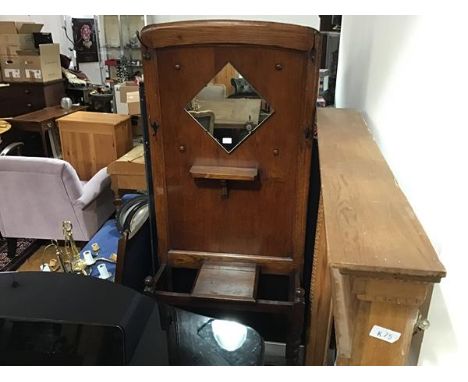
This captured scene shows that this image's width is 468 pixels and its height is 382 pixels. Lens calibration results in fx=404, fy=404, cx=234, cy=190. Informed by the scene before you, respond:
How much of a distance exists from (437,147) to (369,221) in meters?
0.17

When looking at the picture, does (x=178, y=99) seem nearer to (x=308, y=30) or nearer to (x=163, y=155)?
(x=163, y=155)

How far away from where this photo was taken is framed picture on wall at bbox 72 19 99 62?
5824 millimetres

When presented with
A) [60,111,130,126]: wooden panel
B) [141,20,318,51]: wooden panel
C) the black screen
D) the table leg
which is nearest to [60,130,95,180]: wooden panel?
[60,111,130,126]: wooden panel

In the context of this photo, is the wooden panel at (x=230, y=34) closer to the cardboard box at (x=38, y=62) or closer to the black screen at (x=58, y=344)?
the black screen at (x=58, y=344)

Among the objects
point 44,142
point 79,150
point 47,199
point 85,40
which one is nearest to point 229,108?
point 47,199

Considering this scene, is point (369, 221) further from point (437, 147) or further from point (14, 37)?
point (14, 37)

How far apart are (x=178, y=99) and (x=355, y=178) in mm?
839

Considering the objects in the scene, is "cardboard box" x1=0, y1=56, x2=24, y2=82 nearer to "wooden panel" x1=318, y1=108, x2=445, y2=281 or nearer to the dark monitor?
the dark monitor

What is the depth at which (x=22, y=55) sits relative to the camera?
14.4ft

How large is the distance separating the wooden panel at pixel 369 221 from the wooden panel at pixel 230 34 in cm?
45

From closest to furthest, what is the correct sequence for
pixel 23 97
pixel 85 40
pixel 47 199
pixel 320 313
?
1. pixel 320 313
2. pixel 47 199
3. pixel 23 97
4. pixel 85 40

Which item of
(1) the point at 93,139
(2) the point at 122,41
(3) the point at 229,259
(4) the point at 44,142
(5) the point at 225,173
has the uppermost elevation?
(2) the point at 122,41

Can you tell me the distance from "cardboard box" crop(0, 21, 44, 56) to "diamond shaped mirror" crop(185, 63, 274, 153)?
12.2 feet

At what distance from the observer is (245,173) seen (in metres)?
1.55
